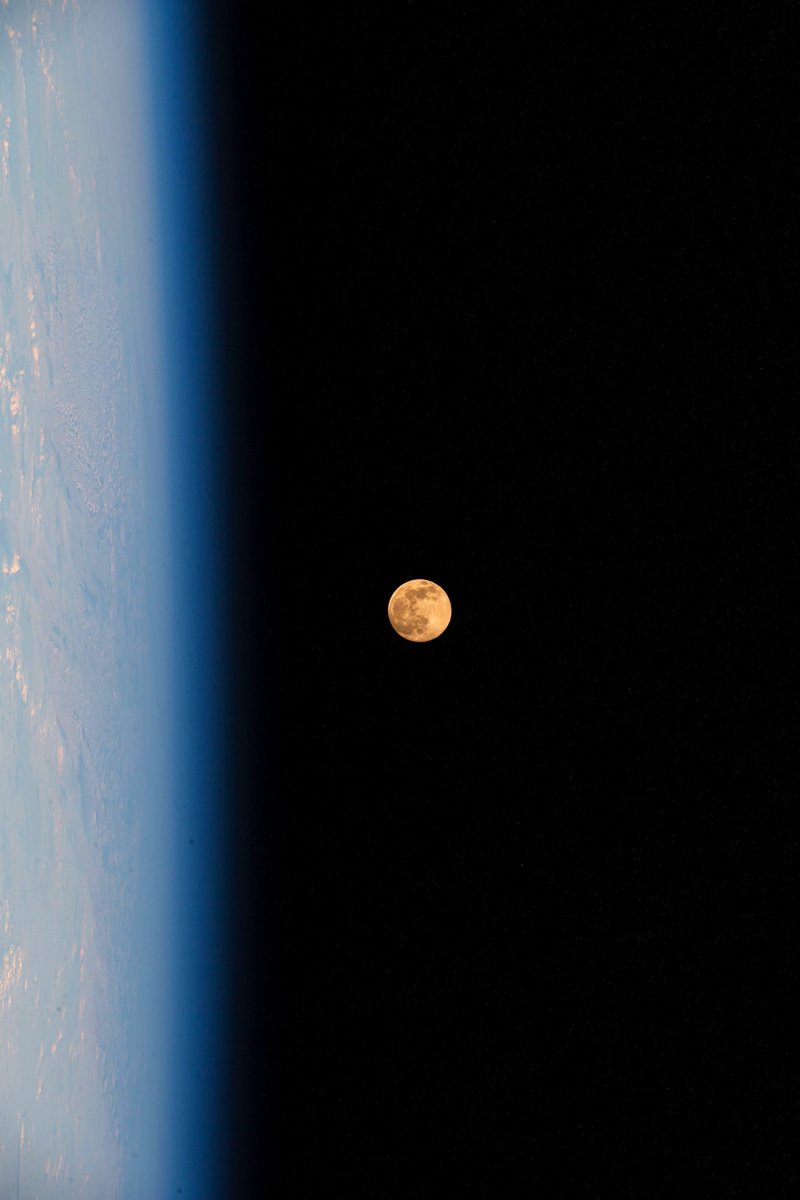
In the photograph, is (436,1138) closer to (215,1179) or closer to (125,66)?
(215,1179)

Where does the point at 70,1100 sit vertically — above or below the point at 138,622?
below

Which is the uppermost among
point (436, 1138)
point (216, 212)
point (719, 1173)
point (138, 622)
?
point (216, 212)

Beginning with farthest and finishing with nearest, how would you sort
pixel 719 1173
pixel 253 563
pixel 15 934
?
1. pixel 253 563
2. pixel 719 1173
3. pixel 15 934

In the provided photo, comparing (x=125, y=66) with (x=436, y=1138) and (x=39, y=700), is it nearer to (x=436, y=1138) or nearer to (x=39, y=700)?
(x=39, y=700)

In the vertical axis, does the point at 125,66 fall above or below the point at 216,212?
above

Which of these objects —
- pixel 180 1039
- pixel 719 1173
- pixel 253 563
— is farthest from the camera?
pixel 253 563

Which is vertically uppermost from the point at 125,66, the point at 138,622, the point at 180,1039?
the point at 125,66

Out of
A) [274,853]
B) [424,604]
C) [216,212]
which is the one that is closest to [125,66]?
[216,212]

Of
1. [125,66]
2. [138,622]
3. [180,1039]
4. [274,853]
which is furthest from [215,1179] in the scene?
[125,66]

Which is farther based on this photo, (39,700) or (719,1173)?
(719,1173)
